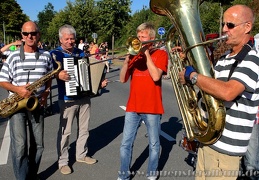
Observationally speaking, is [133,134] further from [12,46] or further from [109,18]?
[109,18]

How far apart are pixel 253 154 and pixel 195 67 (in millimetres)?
1664

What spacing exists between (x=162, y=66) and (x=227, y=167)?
158cm

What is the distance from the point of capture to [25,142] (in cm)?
342

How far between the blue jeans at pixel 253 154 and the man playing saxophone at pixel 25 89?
2.41m

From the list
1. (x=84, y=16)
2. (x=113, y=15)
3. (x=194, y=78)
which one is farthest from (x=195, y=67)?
(x=84, y=16)

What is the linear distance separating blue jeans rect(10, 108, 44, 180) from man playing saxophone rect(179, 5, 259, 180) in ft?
6.44

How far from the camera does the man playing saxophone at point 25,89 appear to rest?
3.37m

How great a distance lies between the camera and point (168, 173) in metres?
4.05

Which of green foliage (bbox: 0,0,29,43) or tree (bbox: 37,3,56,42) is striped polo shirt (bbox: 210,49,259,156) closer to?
green foliage (bbox: 0,0,29,43)

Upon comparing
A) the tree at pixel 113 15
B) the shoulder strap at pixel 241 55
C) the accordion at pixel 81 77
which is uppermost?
the tree at pixel 113 15

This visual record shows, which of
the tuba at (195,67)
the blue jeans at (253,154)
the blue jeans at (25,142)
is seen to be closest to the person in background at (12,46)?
the blue jeans at (25,142)

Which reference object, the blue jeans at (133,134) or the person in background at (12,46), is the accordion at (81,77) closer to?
the person in background at (12,46)

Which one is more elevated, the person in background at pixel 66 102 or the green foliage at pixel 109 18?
the green foliage at pixel 109 18

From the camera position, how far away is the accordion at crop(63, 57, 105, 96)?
3.82 metres
